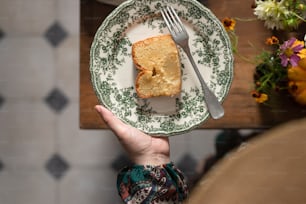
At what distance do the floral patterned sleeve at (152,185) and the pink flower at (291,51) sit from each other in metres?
0.22

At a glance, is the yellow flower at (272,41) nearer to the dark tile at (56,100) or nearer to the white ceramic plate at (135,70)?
the white ceramic plate at (135,70)

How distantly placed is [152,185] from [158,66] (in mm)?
169

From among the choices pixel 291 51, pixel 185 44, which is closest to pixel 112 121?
pixel 185 44

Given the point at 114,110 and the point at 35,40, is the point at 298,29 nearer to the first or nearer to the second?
the point at 114,110

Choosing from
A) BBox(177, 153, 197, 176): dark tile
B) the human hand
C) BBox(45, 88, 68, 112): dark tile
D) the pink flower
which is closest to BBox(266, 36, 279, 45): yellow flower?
the pink flower

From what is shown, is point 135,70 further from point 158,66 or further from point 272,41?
point 272,41

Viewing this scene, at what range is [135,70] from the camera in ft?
2.40

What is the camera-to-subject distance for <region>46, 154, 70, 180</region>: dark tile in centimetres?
121

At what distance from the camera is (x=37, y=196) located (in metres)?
1.22

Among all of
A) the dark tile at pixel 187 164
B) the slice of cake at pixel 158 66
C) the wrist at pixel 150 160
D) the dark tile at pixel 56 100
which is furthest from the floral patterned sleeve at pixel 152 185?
the dark tile at pixel 56 100

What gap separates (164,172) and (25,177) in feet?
2.01

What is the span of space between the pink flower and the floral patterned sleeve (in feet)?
0.74

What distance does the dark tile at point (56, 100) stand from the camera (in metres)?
1.22

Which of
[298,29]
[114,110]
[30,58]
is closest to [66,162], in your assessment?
[30,58]
